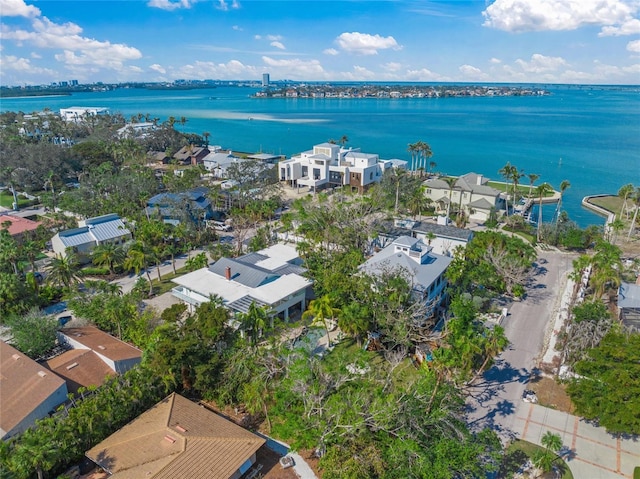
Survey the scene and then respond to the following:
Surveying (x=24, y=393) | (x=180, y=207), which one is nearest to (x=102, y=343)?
(x=24, y=393)

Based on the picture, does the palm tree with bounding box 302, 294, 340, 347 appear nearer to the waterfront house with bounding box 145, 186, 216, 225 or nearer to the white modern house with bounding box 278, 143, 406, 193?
the waterfront house with bounding box 145, 186, 216, 225

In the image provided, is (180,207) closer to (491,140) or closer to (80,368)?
(80,368)

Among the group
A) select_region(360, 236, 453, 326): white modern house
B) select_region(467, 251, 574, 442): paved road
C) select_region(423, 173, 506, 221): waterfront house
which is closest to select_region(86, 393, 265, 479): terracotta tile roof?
select_region(467, 251, 574, 442): paved road

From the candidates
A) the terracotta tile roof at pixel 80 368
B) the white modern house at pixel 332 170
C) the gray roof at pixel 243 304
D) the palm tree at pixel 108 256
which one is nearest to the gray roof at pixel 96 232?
the palm tree at pixel 108 256

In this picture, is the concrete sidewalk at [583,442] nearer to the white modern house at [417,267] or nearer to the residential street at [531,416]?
the residential street at [531,416]

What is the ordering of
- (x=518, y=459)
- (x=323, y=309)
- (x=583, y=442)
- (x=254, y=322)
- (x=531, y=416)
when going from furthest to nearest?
1. (x=323, y=309)
2. (x=254, y=322)
3. (x=531, y=416)
4. (x=583, y=442)
5. (x=518, y=459)

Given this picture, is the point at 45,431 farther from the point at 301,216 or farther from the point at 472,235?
the point at 472,235

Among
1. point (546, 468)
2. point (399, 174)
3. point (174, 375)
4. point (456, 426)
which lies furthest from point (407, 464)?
point (399, 174)
